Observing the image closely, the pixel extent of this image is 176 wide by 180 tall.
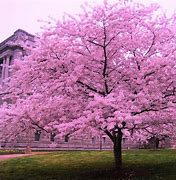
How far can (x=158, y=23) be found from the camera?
1712 centimetres

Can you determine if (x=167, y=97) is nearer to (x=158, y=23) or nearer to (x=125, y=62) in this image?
(x=125, y=62)

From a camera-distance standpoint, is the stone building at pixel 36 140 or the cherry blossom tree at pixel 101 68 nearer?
the cherry blossom tree at pixel 101 68

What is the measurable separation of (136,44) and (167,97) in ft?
9.10

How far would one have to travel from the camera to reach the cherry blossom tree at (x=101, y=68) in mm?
15711

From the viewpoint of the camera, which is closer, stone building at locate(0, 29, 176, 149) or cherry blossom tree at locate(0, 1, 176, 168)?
cherry blossom tree at locate(0, 1, 176, 168)

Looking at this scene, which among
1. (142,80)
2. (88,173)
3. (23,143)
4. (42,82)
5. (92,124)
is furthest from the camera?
(23,143)

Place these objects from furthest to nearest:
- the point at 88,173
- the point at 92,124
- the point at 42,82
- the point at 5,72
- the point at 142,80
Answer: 1. the point at 5,72
2. the point at 88,173
3. the point at 42,82
4. the point at 142,80
5. the point at 92,124

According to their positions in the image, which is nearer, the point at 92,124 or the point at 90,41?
the point at 92,124

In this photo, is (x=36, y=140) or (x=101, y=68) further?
(x=36, y=140)

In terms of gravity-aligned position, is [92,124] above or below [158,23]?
below

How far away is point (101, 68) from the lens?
661 inches

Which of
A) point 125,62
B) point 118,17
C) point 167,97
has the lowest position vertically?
point 167,97

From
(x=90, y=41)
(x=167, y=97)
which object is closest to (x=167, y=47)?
(x=167, y=97)

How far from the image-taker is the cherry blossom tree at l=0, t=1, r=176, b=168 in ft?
51.5
